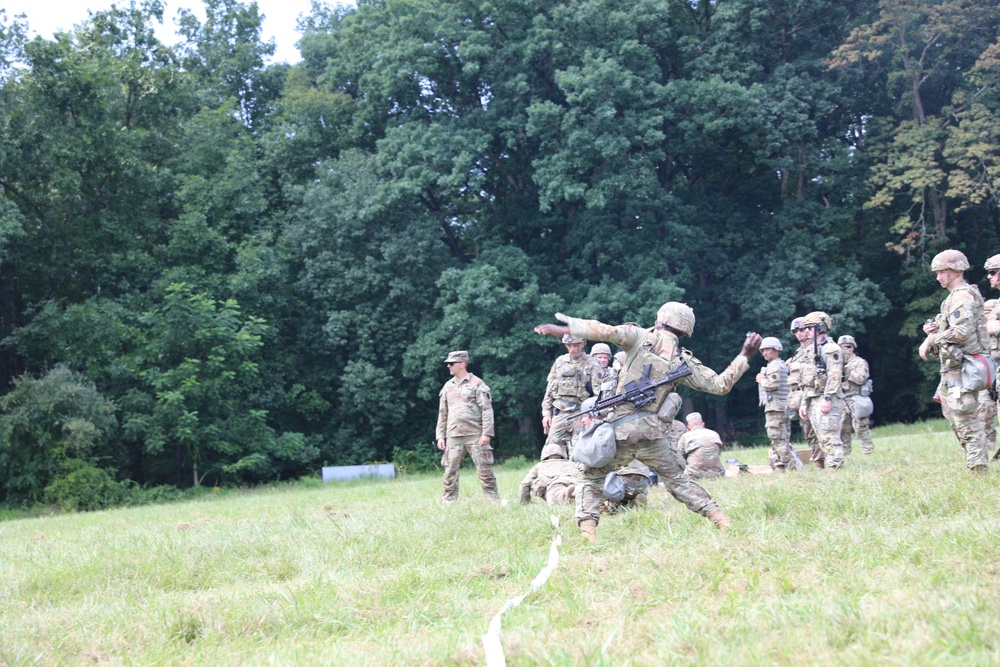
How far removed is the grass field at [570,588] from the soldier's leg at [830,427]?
247 cm

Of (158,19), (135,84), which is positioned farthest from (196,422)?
(158,19)

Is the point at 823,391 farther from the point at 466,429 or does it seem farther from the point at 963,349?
the point at 466,429

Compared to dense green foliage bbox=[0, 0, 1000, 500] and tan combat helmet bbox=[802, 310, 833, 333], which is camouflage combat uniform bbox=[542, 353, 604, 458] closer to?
tan combat helmet bbox=[802, 310, 833, 333]

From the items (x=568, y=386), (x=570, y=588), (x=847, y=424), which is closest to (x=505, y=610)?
(x=570, y=588)

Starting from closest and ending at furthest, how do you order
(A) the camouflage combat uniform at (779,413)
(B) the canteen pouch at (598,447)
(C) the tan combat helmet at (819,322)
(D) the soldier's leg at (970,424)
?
1. (B) the canteen pouch at (598,447)
2. (D) the soldier's leg at (970,424)
3. (C) the tan combat helmet at (819,322)
4. (A) the camouflage combat uniform at (779,413)

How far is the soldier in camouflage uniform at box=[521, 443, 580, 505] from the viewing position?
11.0 m

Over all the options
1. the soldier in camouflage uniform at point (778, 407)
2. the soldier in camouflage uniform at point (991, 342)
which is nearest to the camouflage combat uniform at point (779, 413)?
the soldier in camouflage uniform at point (778, 407)

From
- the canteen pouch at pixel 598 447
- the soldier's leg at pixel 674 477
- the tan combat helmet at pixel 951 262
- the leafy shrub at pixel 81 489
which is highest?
the tan combat helmet at pixel 951 262

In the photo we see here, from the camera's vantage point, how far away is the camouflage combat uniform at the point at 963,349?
366 inches

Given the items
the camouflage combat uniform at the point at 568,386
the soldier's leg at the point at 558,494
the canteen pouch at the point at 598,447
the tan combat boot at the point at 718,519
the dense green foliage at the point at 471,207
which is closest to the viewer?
the tan combat boot at the point at 718,519

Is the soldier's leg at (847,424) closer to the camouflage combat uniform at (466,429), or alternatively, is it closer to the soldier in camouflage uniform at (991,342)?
the soldier in camouflage uniform at (991,342)

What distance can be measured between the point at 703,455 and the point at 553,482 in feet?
9.01

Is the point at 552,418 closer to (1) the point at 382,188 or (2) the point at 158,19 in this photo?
(1) the point at 382,188

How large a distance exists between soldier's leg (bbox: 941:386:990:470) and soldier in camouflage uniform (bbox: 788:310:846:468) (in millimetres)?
3117
